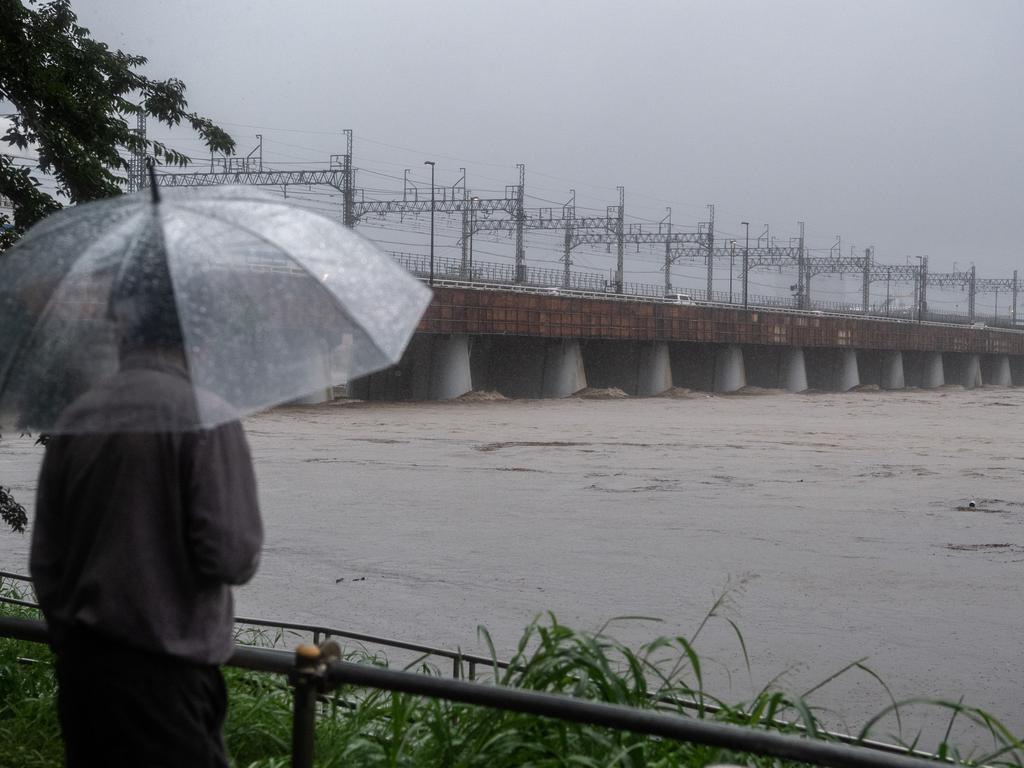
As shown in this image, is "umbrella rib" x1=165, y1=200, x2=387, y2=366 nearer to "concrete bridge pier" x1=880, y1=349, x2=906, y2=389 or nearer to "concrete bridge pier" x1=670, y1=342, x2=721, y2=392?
"concrete bridge pier" x1=670, y1=342, x2=721, y2=392

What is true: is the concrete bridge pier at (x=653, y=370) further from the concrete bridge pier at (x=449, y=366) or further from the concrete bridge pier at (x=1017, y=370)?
the concrete bridge pier at (x=1017, y=370)

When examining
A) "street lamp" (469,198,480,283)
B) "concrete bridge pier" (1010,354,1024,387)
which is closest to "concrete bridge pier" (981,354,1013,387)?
"concrete bridge pier" (1010,354,1024,387)

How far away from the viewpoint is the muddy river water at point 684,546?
35.4 feet

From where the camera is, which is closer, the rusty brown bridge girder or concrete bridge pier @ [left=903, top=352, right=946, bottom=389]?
the rusty brown bridge girder

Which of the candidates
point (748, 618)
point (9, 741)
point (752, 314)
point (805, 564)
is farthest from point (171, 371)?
point (752, 314)

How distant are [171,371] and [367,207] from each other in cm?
5884

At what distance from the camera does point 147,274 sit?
9.16 feet

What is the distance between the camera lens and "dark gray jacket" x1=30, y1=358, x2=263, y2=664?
2512 mm

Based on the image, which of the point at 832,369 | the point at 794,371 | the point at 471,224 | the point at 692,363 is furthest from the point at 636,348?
the point at 832,369

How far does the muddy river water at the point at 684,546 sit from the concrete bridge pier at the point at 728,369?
30.7m

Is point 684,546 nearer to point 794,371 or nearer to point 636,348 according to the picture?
point 636,348

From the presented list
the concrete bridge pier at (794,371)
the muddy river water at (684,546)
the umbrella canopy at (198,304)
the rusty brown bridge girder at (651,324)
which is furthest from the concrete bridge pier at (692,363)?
the umbrella canopy at (198,304)

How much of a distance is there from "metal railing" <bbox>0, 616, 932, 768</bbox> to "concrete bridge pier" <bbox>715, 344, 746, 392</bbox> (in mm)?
64090

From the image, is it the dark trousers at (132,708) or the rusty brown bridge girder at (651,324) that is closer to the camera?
the dark trousers at (132,708)
